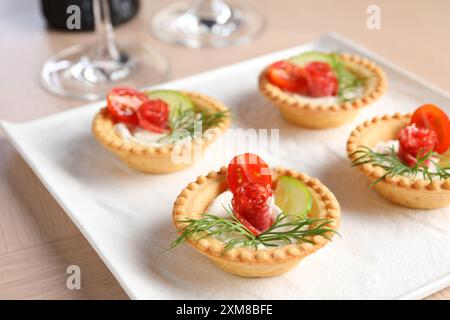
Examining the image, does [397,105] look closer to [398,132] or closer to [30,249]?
[398,132]

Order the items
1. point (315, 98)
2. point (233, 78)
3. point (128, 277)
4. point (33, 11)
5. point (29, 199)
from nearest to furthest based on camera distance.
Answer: point (128, 277) < point (29, 199) < point (315, 98) < point (233, 78) < point (33, 11)

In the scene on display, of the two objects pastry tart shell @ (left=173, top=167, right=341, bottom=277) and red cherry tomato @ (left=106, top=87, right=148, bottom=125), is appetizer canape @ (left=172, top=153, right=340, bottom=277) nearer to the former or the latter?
pastry tart shell @ (left=173, top=167, right=341, bottom=277)

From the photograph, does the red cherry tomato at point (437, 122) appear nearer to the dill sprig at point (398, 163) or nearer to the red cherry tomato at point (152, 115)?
the dill sprig at point (398, 163)

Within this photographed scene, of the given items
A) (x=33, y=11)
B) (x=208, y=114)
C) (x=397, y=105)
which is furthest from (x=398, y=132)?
(x=33, y=11)

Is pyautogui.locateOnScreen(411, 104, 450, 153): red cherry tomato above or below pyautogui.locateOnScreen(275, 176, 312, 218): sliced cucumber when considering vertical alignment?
above

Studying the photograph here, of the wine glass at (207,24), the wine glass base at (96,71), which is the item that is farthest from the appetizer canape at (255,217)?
the wine glass at (207,24)

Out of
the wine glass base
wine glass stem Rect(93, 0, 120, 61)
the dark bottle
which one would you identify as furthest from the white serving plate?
the dark bottle
